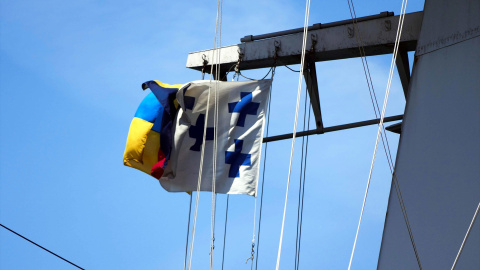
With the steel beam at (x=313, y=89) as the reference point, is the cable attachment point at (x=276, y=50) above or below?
above

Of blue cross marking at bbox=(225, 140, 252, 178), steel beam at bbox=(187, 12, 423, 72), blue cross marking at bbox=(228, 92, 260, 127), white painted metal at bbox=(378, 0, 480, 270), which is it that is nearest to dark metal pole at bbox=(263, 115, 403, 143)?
steel beam at bbox=(187, 12, 423, 72)

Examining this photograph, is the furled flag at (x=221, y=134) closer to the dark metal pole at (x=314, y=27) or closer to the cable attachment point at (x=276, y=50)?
the cable attachment point at (x=276, y=50)

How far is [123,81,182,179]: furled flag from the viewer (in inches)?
688

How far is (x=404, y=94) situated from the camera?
59.8 ft

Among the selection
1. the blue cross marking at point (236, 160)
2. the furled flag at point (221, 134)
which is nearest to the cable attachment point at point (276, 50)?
the furled flag at point (221, 134)

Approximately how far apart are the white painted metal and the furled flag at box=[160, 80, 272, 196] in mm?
3660

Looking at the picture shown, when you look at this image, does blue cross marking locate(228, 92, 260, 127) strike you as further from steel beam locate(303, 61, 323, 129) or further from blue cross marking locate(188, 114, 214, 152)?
steel beam locate(303, 61, 323, 129)

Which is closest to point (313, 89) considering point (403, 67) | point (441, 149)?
point (403, 67)

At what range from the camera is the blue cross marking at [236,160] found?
16.9 meters

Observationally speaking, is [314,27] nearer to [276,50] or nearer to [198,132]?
[276,50]

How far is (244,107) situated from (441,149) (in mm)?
5113

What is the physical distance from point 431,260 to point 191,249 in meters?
3.31

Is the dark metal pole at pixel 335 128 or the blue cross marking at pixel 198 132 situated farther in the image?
the dark metal pole at pixel 335 128

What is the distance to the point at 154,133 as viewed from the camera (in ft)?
58.0
